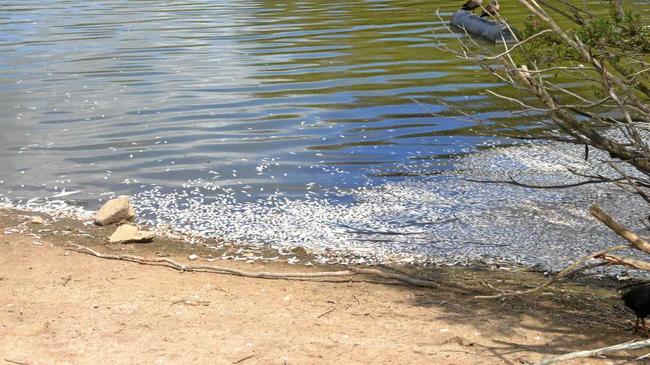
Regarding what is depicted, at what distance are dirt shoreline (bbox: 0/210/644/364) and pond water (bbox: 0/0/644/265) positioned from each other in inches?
39.2

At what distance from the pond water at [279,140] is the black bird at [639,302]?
1.67 m

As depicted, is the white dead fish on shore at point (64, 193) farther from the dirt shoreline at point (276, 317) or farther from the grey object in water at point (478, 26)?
the grey object in water at point (478, 26)

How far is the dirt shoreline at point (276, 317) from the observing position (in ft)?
17.3

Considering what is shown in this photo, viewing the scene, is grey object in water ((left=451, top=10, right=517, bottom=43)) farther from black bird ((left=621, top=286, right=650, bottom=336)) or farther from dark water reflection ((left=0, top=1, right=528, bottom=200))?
black bird ((left=621, top=286, right=650, bottom=336))

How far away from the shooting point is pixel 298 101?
13.2 metres

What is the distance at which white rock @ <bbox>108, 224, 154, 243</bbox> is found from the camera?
25.4ft

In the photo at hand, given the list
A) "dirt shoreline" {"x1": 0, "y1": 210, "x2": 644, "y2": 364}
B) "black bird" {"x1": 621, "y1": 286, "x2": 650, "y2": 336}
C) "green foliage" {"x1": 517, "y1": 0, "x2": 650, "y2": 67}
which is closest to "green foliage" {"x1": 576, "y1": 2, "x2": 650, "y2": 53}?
"green foliage" {"x1": 517, "y1": 0, "x2": 650, "y2": 67}

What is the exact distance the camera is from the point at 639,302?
18.2 feet

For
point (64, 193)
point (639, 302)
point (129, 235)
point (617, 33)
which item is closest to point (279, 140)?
point (64, 193)

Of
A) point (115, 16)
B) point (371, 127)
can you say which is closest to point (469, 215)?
point (371, 127)

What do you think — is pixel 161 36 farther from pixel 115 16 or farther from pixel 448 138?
pixel 448 138

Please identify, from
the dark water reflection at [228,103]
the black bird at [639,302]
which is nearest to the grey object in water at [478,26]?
the dark water reflection at [228,103]

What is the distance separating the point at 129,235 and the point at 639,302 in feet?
13.3

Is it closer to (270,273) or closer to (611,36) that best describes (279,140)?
(270,273)
